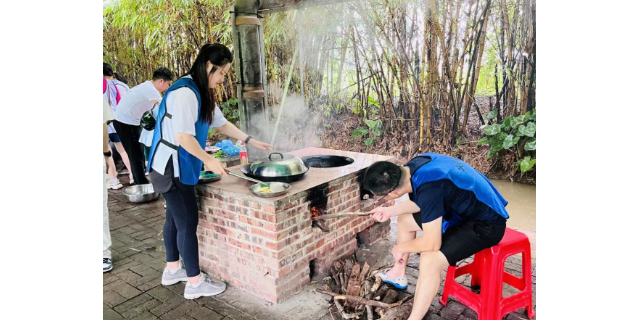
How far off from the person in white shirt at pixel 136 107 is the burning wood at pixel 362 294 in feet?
11.1

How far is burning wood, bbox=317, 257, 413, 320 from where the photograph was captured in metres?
3.01

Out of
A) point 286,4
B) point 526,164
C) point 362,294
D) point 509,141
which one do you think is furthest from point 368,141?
point 362,294

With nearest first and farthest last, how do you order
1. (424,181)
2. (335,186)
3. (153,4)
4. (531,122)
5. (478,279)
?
(424,181)
(478,279)
(335,186)
(531,122)
(153,4)

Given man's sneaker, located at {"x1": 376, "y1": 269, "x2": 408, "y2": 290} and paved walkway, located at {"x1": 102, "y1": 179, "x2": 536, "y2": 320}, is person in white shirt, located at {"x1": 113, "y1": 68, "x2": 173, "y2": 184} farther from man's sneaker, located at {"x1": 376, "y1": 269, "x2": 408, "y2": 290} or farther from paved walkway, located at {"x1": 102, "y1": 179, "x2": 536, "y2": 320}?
man's sneaker, located at {"x1": 376, "y1": 269, "x2": 408, "y2": 290}

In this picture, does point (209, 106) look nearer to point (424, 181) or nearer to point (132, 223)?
point (424, 181)

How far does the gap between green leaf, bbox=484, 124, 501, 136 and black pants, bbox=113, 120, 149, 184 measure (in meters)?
5.80

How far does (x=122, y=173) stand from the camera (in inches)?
305

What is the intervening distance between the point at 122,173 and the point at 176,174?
544 cm

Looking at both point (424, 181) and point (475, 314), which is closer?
point (424, 181)

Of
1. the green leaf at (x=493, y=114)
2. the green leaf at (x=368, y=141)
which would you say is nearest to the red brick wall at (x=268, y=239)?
the green leaf at (x=493, y=114)

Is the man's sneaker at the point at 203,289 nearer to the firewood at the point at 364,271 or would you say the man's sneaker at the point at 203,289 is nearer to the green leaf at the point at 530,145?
the firewood at the point at 364,271

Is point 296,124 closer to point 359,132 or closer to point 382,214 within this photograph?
point 359,132

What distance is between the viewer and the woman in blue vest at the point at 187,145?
2.94 meters

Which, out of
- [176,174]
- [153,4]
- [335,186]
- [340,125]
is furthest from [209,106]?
[153,4]
